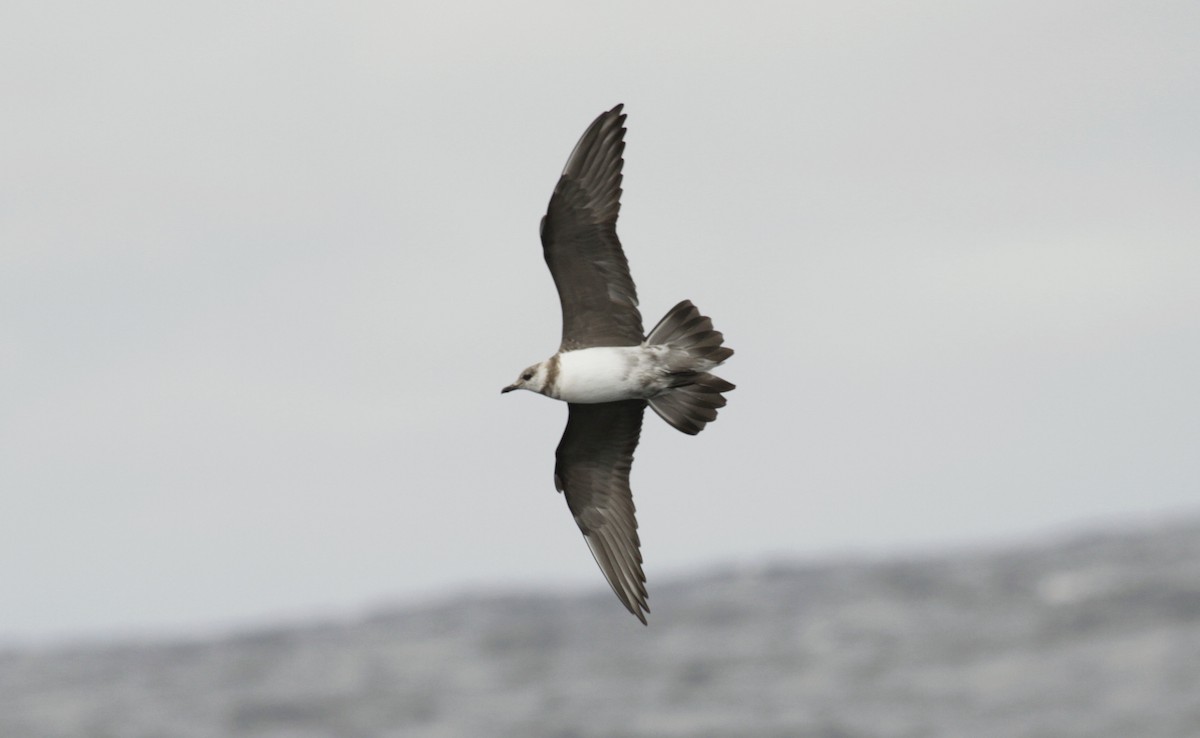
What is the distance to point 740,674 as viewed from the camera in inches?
1870

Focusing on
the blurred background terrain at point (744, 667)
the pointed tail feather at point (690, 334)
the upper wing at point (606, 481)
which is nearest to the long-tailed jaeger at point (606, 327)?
the pointed tail feather at point (690, 334)

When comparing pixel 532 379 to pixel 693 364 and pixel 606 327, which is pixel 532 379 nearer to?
pixel 606 327

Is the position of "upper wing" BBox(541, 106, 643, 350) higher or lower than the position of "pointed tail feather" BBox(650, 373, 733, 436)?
higher

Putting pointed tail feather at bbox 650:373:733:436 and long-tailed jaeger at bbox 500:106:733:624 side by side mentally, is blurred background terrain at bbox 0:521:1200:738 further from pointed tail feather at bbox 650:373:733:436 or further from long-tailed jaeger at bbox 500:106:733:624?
long-tailed jaeger at bbox 500:106:733:624

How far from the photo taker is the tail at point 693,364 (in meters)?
10.9

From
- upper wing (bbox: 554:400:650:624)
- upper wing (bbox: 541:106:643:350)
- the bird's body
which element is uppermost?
upper wing (bbox: 541:106:643:350)

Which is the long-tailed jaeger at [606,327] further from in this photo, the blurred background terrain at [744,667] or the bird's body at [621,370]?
the blurred background terrain at [744,667]

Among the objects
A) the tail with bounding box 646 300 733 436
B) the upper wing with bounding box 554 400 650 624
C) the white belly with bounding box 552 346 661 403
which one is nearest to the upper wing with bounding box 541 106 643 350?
the white belly with bounding box 552 346 661 403

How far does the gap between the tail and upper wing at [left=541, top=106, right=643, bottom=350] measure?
0.99ft

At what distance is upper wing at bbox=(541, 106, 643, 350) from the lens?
10.9 meters

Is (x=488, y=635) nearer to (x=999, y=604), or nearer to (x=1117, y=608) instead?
(x=999, y=604)

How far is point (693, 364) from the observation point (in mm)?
10828

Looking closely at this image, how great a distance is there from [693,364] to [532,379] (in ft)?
3.71

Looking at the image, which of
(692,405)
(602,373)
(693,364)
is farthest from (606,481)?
(693,364)
